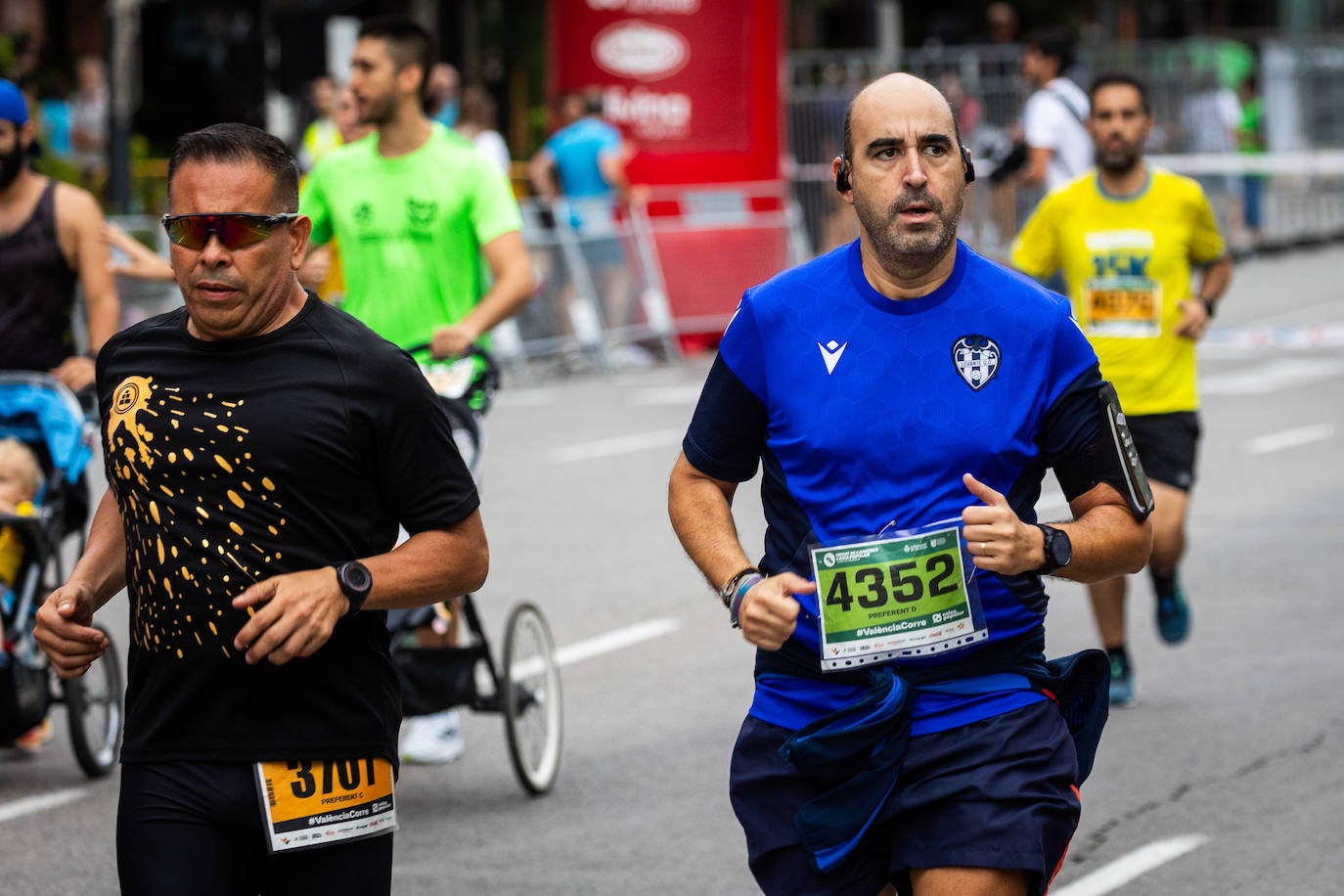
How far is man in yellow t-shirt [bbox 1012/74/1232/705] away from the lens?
8.00 metres

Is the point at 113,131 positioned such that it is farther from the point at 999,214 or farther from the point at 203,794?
the point at 203,794

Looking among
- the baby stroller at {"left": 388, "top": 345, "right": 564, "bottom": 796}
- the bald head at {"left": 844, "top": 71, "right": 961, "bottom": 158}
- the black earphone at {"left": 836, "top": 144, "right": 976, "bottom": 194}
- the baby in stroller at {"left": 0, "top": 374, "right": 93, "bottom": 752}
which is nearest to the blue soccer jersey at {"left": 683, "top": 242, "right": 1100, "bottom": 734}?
the black earphone at {"left": 836, "top": 144, "right": 976, "bottom": 194}

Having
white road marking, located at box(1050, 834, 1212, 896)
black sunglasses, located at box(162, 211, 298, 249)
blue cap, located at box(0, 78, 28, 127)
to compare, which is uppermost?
blue cap, located at box(0, 78, 28, 127)

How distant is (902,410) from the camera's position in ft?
12.4

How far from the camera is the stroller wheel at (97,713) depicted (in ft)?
22.7

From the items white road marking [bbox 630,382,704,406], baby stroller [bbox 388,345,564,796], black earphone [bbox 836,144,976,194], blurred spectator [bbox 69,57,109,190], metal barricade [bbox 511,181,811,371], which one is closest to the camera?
black earphone [bbox 836,144,976,194]

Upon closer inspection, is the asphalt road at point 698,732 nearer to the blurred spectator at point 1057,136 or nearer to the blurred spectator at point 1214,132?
the blurred spectator at point 1057,136

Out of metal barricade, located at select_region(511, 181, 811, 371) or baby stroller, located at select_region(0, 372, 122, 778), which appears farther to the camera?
metal barricade, located at select_region(511, 181, 811, 371)

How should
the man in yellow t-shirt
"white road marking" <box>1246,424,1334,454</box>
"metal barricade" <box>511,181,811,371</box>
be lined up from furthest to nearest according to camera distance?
"metal barricade" <box>511,181,811,371</box>
"white road marking" <box>1246,424,1334,454</box>
the man in yellow t-shirt

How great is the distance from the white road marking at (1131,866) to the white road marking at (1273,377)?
11.0m

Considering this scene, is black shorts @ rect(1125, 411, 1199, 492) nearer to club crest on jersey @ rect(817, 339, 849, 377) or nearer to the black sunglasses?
club crest on jersey @ rect(817, 339, 849, 377)

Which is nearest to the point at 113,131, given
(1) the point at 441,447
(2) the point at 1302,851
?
(2) the point at 1302,851

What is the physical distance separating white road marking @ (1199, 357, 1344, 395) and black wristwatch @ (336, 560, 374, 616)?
1411 centimetres

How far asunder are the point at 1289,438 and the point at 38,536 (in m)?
9.90
